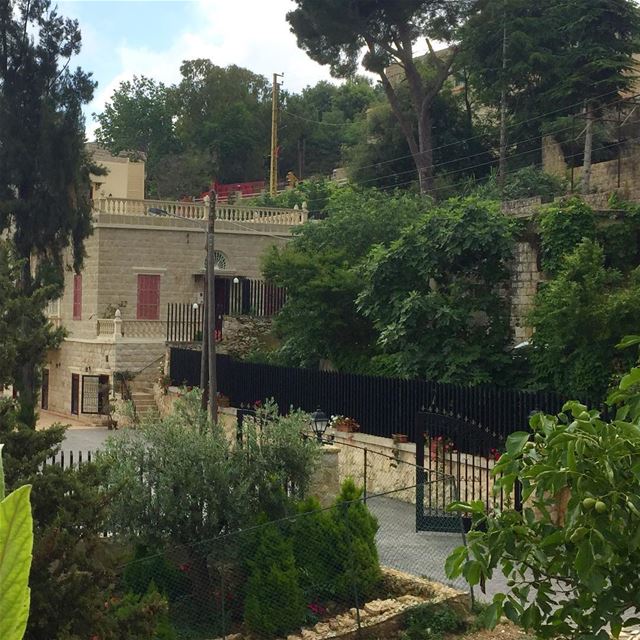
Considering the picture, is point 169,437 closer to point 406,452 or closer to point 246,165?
point 406,452

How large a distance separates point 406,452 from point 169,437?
7.25 meters

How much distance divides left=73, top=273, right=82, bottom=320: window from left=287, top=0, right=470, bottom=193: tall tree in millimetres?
14552

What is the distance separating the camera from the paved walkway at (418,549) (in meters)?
12.1

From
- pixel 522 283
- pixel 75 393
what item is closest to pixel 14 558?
pixel 522 283

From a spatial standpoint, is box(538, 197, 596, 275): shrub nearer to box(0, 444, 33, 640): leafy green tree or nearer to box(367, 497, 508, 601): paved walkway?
box(367, 497, 508, 601): paved walkway

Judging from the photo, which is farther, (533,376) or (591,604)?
(533,376)

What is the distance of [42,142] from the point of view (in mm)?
32625

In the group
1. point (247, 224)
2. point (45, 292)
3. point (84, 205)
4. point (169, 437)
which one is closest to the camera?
point (45, 292)

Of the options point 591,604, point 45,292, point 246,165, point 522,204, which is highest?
point 246,165

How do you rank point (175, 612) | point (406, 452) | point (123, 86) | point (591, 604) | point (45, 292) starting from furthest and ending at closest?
point (123, 86) < point (406, 452) < point (175, 612) < point (45, 292) < point (591, 604)

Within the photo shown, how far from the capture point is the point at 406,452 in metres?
18.3

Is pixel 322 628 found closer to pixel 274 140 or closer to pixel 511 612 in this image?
pixel 511 612

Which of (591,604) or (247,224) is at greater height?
(247,224)

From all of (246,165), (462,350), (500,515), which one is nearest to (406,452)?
(462,350)
